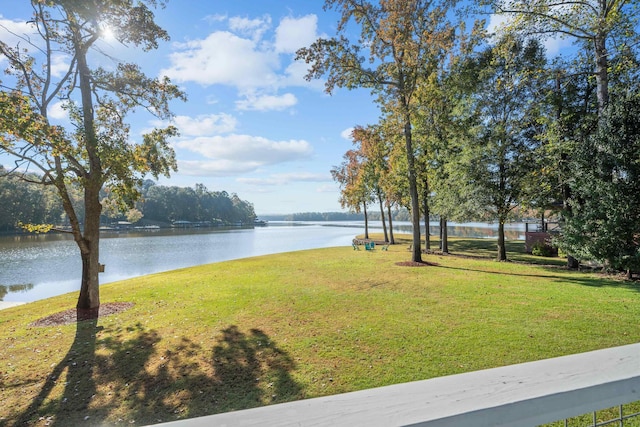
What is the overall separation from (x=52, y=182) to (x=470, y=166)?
1624 cm

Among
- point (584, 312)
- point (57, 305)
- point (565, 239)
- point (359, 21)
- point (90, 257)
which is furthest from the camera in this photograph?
point (359, 21)

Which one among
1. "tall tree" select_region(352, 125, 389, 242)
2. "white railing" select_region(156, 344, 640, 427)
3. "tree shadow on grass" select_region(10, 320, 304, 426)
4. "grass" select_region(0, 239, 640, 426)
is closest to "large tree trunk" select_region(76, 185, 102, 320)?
"grass" select_region(0, 239, 640, 426)

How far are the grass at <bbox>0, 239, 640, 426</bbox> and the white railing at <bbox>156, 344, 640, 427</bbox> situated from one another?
3.21 metres

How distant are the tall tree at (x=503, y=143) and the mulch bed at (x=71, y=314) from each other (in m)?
A: 15.4

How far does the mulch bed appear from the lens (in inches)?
310

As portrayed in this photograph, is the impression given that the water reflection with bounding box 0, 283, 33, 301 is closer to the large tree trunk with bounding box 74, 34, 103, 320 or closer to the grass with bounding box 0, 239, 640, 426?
the grass with bounding box 0, 239, 640, 426

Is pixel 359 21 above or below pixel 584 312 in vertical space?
above

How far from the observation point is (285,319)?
23.7 feet

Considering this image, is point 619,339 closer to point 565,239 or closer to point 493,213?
point 565,239

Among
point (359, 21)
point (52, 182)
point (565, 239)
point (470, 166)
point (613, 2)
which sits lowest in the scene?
point (565, 239)

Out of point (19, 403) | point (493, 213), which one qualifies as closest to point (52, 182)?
point (19, 403)

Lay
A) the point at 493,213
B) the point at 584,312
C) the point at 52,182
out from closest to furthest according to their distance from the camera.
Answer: the point at 584,312
the point at 52,182
the point at 493,213

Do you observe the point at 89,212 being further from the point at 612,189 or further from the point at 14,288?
the point at 612,189

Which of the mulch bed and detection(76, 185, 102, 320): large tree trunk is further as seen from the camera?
detection(76, 185, 102, 320): large tree trunk
